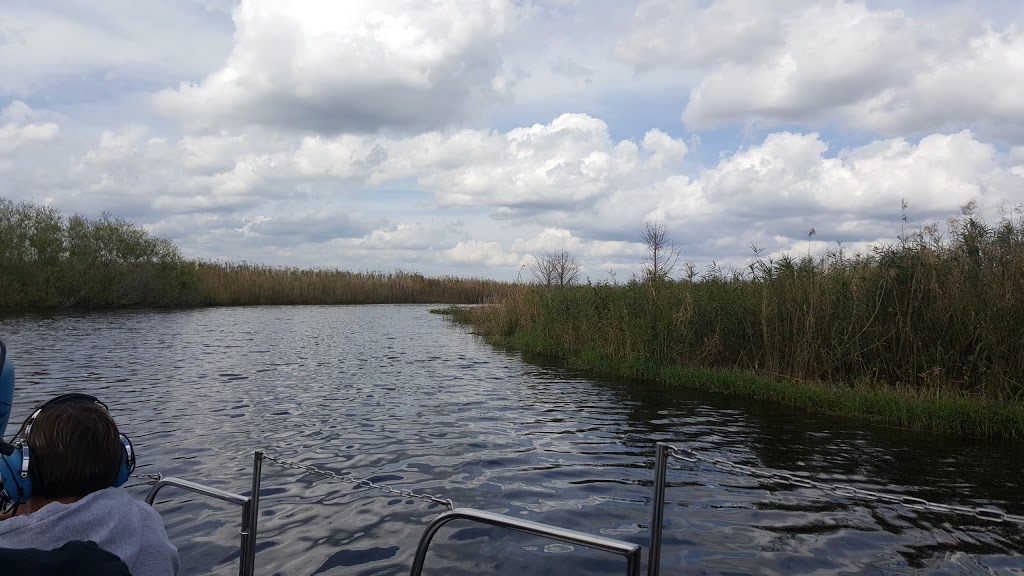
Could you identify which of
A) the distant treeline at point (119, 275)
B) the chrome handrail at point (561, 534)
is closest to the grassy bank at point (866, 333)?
the chrome handrail at point (561, 534)

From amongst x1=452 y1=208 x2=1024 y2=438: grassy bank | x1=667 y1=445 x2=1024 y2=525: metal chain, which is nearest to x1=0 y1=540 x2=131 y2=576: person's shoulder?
x1=667 y1=445 x2=1024 y2=525: metal chain

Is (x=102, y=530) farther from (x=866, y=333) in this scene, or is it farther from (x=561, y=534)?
(x=866, y=333)

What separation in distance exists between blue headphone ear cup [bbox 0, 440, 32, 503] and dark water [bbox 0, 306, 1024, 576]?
387 centimetres

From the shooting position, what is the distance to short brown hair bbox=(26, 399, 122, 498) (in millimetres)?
2238

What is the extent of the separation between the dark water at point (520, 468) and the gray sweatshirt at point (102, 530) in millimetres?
3926

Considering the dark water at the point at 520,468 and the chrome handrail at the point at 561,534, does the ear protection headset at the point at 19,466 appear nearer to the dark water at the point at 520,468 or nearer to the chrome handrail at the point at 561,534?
the chrome handrail at the point at 561,534

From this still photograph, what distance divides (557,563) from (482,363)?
14.0m

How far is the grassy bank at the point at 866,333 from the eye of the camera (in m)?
11.9

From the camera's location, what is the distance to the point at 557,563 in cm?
630

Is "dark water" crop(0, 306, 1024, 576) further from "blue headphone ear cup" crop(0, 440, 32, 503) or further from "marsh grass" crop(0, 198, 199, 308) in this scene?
"marsh grass" crop(0, 198, 199, 308)

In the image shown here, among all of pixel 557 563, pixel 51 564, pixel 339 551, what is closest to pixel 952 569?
pixel 557 563

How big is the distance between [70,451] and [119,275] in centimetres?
4830

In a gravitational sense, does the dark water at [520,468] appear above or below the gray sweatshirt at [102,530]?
below

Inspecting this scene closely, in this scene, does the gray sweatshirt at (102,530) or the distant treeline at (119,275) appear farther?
the distant treeline at (119,275)
